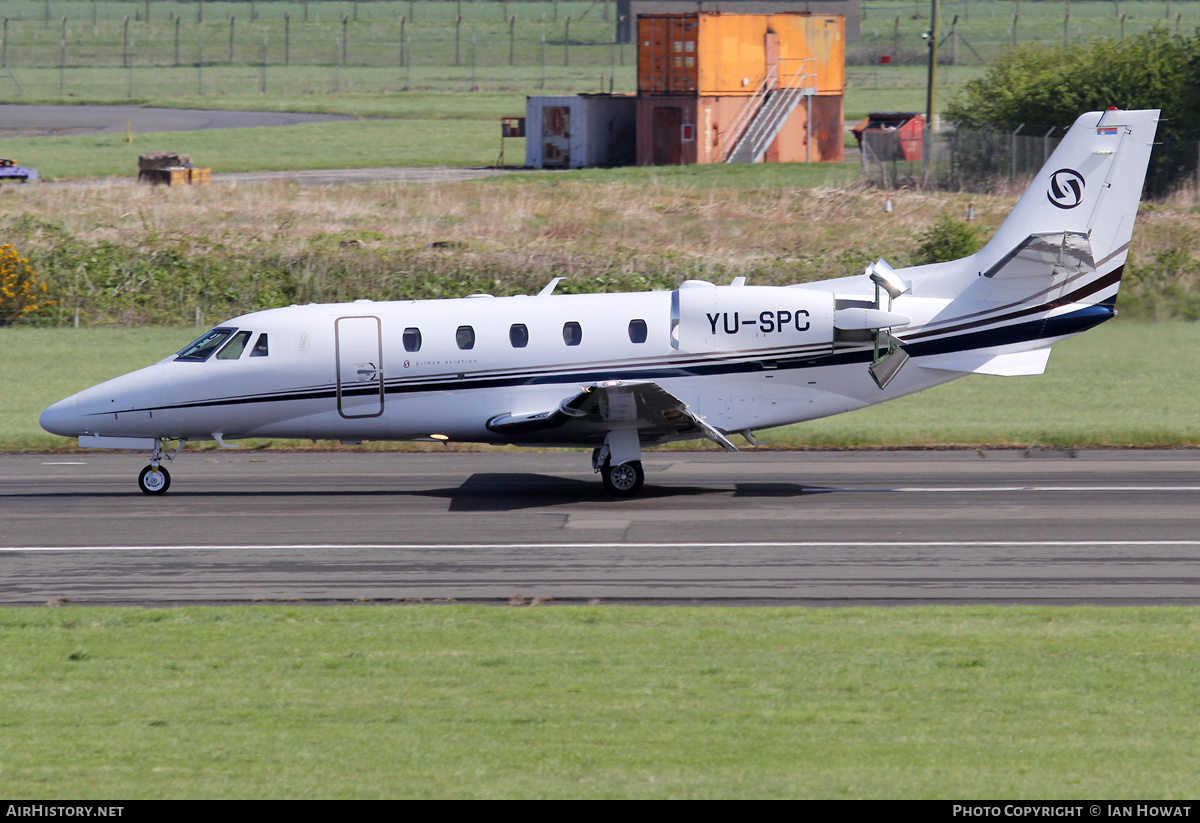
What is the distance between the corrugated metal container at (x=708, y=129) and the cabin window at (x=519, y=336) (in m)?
44.5

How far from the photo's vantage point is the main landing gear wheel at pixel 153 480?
A: 827 inches

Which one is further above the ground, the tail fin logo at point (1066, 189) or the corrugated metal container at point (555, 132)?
the corrugated metal container at point (555, 132)

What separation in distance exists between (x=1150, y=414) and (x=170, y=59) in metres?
118

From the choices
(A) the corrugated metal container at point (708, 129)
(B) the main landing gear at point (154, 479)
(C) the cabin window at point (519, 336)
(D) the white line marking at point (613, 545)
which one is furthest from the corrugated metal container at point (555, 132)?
(D) the white line marking at point (613, 545)

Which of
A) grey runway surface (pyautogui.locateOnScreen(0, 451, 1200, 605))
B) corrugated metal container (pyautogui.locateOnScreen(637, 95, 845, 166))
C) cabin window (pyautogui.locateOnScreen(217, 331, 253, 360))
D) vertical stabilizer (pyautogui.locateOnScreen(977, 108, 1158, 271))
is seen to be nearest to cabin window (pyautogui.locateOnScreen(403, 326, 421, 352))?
grey runway surface (pyautogui.locateOnScreen(0, 451, 1200, 605))

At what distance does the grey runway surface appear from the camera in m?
14.7

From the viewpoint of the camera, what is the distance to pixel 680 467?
23078 millimetres

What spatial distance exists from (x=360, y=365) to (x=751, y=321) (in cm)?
575

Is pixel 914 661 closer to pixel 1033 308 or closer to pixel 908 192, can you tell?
pixel 1033 308

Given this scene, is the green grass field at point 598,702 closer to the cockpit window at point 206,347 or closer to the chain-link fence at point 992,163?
the cockpit window at point 206,347

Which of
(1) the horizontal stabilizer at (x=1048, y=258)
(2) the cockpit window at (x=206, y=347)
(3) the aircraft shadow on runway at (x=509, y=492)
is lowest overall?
(3) the aircraft shadow on runway at (x=509, y=492)

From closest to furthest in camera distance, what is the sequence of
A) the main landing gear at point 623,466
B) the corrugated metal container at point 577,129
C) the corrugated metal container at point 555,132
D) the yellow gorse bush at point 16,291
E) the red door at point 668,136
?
the main landing gear at point 623,466
the yellow gorse bush at point 16,291
the red door at point 668,136
the corrugated metal container at point 577,129
the corrugated metal container at point 555,132

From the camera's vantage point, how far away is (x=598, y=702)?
10.1m

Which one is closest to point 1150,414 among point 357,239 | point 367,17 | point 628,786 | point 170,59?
point 628,786
